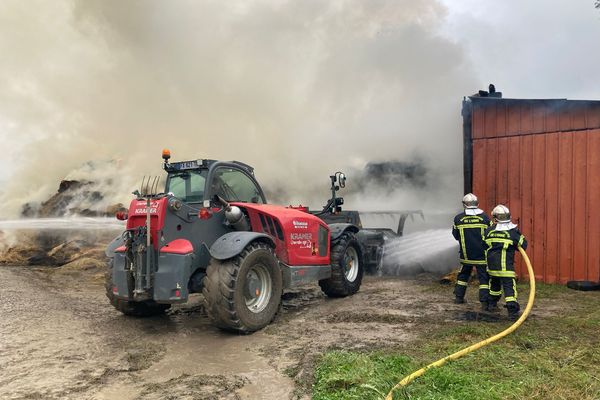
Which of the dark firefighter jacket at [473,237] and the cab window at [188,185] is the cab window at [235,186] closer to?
the cab window at [188,185]

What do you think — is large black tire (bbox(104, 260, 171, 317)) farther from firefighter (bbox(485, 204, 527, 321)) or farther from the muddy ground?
firefighter (bbox(485, 204, 527, 321))

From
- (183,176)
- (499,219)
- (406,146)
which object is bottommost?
(499,219)

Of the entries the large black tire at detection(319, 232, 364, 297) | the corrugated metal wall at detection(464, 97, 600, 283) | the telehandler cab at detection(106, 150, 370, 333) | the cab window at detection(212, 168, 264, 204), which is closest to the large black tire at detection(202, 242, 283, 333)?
the telehandler cab at detection(106, 150, 370, 333)

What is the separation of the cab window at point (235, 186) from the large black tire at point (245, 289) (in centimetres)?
100

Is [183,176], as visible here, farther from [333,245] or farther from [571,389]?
[571,389]

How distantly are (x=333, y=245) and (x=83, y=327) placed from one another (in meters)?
3.89

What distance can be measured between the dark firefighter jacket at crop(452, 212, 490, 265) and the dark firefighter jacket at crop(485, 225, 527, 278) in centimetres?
48

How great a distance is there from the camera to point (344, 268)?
301 inches

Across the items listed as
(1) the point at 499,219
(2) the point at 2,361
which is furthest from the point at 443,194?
(2) the point at 2,361

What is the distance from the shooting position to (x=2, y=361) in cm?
429

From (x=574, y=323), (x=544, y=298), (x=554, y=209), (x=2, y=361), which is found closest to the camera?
(x=2, y=361)

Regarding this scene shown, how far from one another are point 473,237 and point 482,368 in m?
3.19

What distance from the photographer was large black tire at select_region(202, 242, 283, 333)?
511cm

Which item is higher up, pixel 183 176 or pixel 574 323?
pixel 183 176
